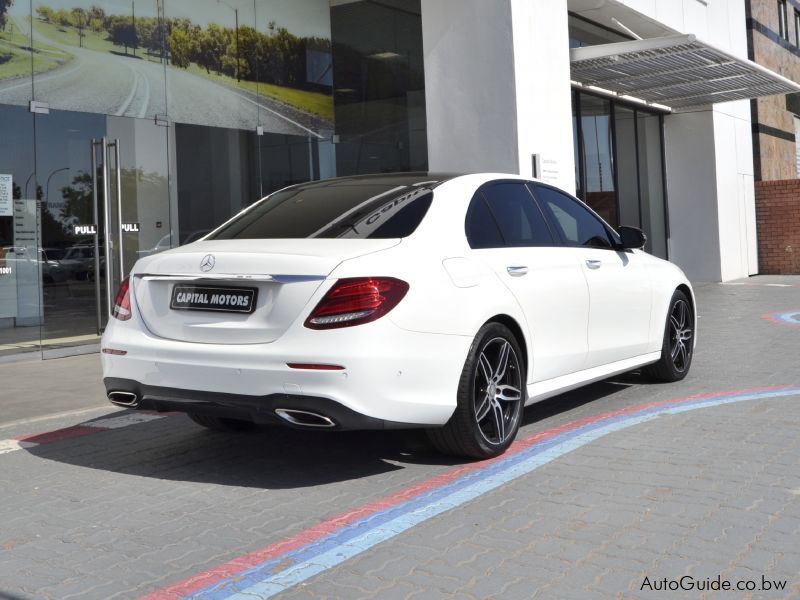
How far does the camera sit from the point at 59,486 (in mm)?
5172

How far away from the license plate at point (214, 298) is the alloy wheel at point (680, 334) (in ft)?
13.1

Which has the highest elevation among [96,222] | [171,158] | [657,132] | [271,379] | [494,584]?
[657,132]

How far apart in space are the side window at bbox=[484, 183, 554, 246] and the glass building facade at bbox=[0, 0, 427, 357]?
7310 millimetres

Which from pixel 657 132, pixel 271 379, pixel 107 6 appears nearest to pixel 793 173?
pixel 657 132

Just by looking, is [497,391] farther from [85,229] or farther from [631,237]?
[85,229]

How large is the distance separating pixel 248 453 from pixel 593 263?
2531 millimetres

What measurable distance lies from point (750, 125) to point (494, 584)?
73.7ft

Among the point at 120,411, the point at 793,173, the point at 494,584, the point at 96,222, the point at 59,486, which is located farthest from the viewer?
the point at 793,173

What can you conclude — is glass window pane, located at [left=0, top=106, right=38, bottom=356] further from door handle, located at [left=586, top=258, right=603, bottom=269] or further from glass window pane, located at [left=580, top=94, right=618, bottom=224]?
glass window pane, located at [left=580, top=94, right=618, bottom=224]

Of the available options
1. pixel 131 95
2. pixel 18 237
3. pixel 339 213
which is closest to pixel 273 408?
pixel 339 213

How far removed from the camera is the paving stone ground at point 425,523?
3666 mm

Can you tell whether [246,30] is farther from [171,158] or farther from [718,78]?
[718,78]

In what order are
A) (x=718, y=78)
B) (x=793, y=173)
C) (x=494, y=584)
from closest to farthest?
(x=494, y=584), (x=718, y=78), (x=793, y=173)

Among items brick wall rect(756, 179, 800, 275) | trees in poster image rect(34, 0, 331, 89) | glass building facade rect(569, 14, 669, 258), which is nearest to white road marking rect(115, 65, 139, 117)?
trees in poster image rect(34, 0, 331, 89)
